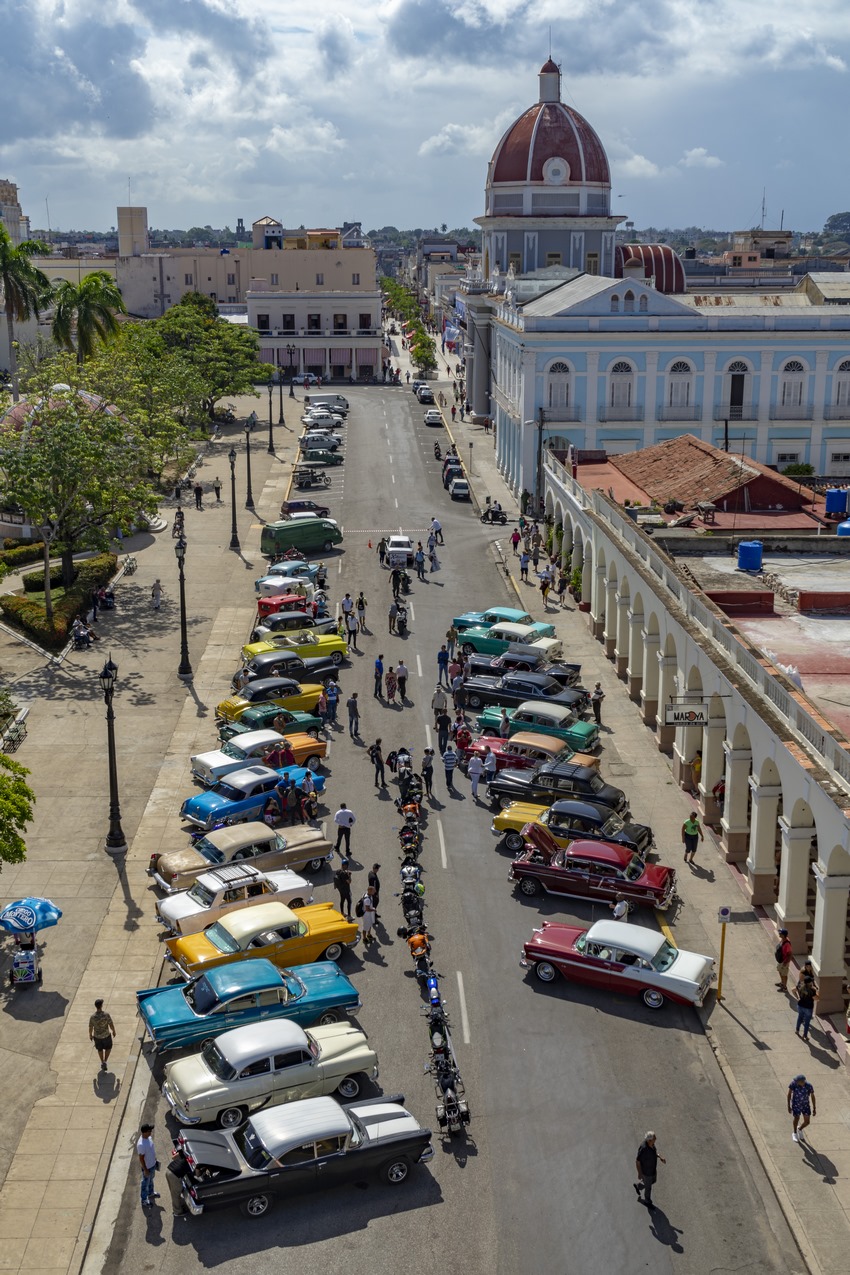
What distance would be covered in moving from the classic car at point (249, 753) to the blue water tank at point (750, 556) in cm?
1282

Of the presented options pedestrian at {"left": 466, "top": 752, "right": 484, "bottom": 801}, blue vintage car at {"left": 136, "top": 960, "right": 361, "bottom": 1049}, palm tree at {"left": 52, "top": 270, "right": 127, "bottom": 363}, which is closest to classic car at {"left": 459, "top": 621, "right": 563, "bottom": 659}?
pedestrian at {"left": 466, "top": 752, "right": 484, "bottom": 801}

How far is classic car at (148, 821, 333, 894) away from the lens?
101ft

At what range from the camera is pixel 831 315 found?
238 feet

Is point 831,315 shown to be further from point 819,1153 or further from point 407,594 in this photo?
point 819,1153

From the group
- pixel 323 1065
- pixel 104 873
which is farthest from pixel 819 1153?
pixel 104 873

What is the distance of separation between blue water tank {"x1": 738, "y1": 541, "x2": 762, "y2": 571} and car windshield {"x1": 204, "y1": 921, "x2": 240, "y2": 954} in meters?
19.7

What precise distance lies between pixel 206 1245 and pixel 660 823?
1768 cm

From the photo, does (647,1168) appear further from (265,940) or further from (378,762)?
(378,762)

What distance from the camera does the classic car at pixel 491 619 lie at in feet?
160

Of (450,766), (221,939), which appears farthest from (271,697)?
(221,939)

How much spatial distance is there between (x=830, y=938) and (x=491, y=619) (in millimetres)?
24324

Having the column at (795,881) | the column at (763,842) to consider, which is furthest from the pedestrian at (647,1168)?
the column at (763,842)

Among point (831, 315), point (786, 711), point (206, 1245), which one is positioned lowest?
point (206, 1245)

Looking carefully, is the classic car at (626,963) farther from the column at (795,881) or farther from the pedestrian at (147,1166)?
the pedestrian at (147,1166)
